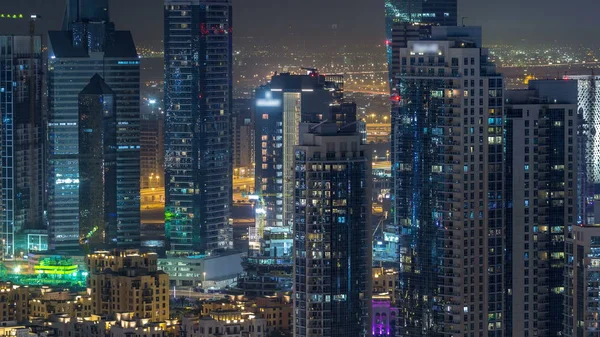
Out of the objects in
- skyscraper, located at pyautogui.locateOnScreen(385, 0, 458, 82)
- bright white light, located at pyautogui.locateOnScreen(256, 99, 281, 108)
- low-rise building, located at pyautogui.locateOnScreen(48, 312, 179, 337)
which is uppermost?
skyscraper, located at pyautogui.locateOnScreen(385, 0, 458, 82)

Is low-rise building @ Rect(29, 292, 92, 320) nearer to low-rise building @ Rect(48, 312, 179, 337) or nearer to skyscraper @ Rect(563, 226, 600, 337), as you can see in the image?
low-rise building @ Rect(48, 312, 179, 337)

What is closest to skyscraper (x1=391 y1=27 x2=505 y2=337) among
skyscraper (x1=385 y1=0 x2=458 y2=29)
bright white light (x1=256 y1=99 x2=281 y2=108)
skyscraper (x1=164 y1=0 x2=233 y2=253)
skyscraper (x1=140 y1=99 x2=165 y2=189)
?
skyscraper (x1=385 y1=0 x2=458 y2=29)

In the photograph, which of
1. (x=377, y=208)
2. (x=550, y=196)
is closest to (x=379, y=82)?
(x=377, y=208)

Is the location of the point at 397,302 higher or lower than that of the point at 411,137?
lower

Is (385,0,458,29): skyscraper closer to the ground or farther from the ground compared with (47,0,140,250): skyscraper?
farther from the ground

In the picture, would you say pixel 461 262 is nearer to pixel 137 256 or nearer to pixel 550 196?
pixel 550 196

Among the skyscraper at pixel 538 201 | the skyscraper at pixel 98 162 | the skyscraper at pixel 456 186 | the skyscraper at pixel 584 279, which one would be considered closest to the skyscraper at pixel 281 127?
the skyscraper at pixel 98 162
